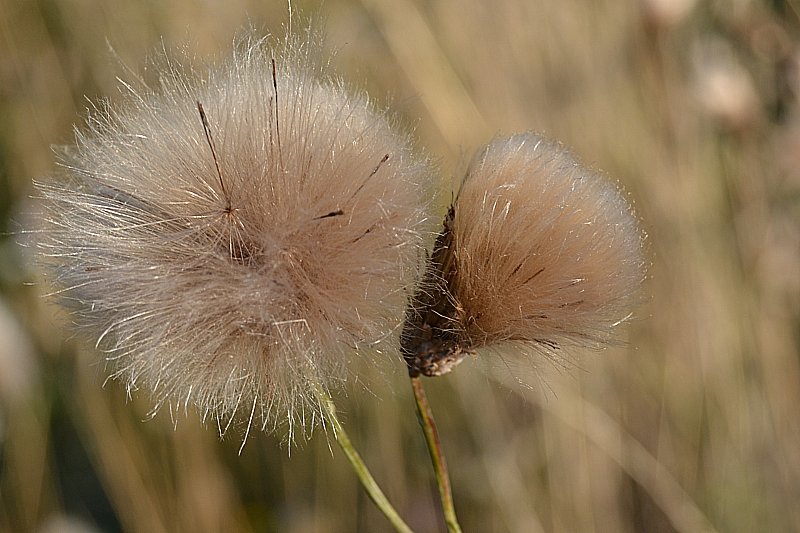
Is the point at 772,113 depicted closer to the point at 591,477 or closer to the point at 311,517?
the point at 591,477

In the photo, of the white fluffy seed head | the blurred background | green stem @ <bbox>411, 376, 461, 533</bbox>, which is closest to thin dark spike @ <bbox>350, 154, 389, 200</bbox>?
the white fluffy seed head

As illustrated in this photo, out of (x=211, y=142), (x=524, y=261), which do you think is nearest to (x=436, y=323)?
(x=524, y=261)

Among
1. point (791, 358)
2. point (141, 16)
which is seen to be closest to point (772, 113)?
point (791, 358)

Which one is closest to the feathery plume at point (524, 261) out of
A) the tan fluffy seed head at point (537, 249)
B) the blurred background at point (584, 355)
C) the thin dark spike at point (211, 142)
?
the tan fluffy seed head at point (537, 249)

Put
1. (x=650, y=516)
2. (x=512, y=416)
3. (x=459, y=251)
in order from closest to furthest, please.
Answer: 1. (x=459, y=251)
2. (x=650, y=516)
3. (x=512, y=416)

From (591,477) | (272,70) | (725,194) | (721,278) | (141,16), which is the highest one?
(141,16)

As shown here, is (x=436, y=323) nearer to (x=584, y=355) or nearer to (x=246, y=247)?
(x=246, y=247)

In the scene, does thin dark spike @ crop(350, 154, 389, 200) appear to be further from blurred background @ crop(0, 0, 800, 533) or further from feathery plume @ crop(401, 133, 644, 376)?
blurred background @ crop(0, 0, 800, 533)
